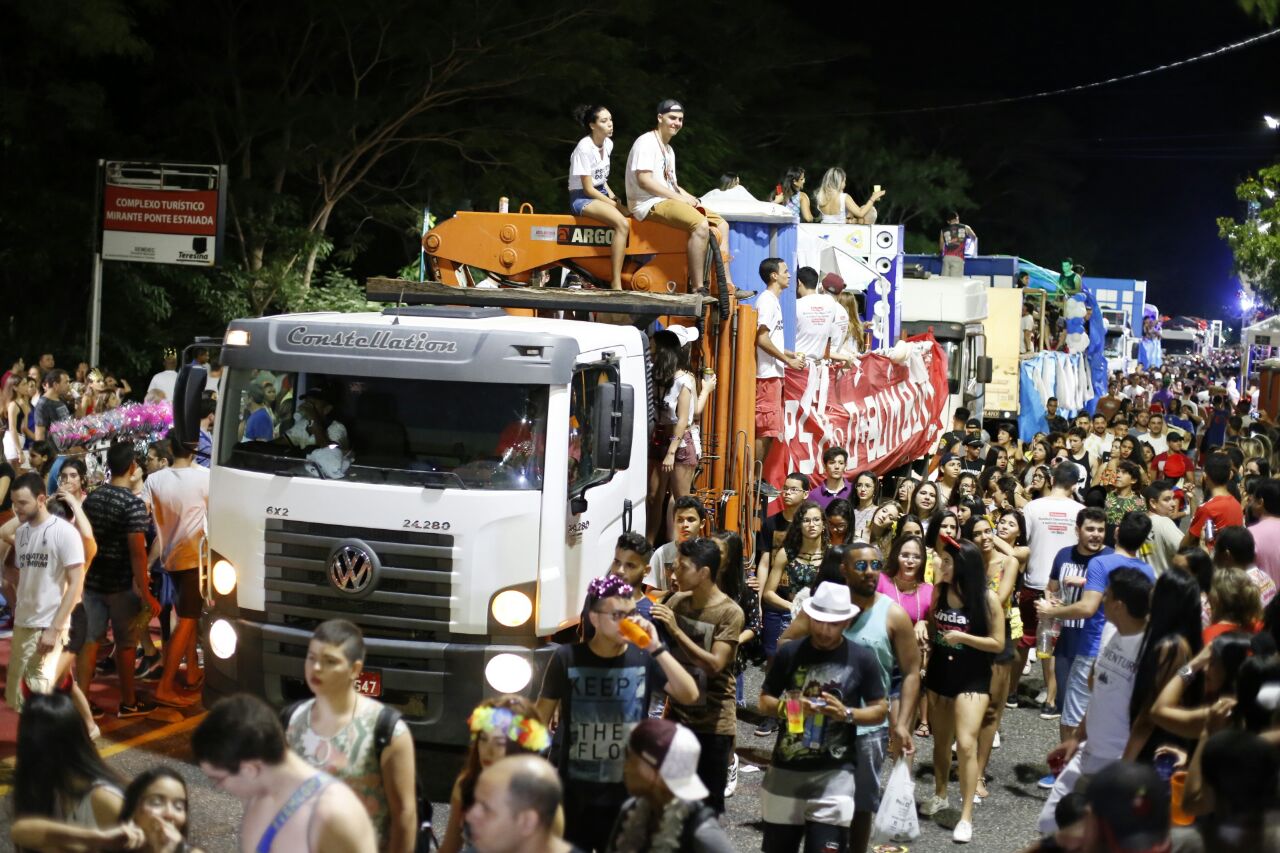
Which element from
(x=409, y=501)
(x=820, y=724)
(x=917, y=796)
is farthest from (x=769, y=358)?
(x=820, y=724)

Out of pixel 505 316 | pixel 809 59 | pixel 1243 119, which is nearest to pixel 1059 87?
pixel 1243 119

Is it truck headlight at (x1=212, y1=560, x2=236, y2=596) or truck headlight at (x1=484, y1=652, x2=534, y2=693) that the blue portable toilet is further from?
truck headlight at (x1=212, y1=560, x2=236, y2=596)

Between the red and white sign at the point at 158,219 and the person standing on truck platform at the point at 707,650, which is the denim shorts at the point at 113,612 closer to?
the person standing on truck platform at the point at 707,650

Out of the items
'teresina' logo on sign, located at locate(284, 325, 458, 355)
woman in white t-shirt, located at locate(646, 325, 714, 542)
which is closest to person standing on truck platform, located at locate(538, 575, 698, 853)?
'teresina' logo on sign, located at locate(284, 325, 458, 355)

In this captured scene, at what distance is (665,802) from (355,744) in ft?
4.11

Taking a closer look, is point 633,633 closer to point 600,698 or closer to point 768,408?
point 600,698

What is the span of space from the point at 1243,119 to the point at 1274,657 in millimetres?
91121

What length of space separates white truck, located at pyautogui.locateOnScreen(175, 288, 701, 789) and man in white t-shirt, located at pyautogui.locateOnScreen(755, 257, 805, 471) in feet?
13.0

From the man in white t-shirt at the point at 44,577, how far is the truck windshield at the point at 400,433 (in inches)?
40.9

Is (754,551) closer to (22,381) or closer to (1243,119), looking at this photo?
(22,381)

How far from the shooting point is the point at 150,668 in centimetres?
1155

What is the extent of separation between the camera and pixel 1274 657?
6.16 meters

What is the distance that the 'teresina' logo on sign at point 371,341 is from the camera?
8.32m

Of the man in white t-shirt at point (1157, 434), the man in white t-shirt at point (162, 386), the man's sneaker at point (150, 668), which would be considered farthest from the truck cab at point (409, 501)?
the man in white t-shirt at point (1157, 434)
